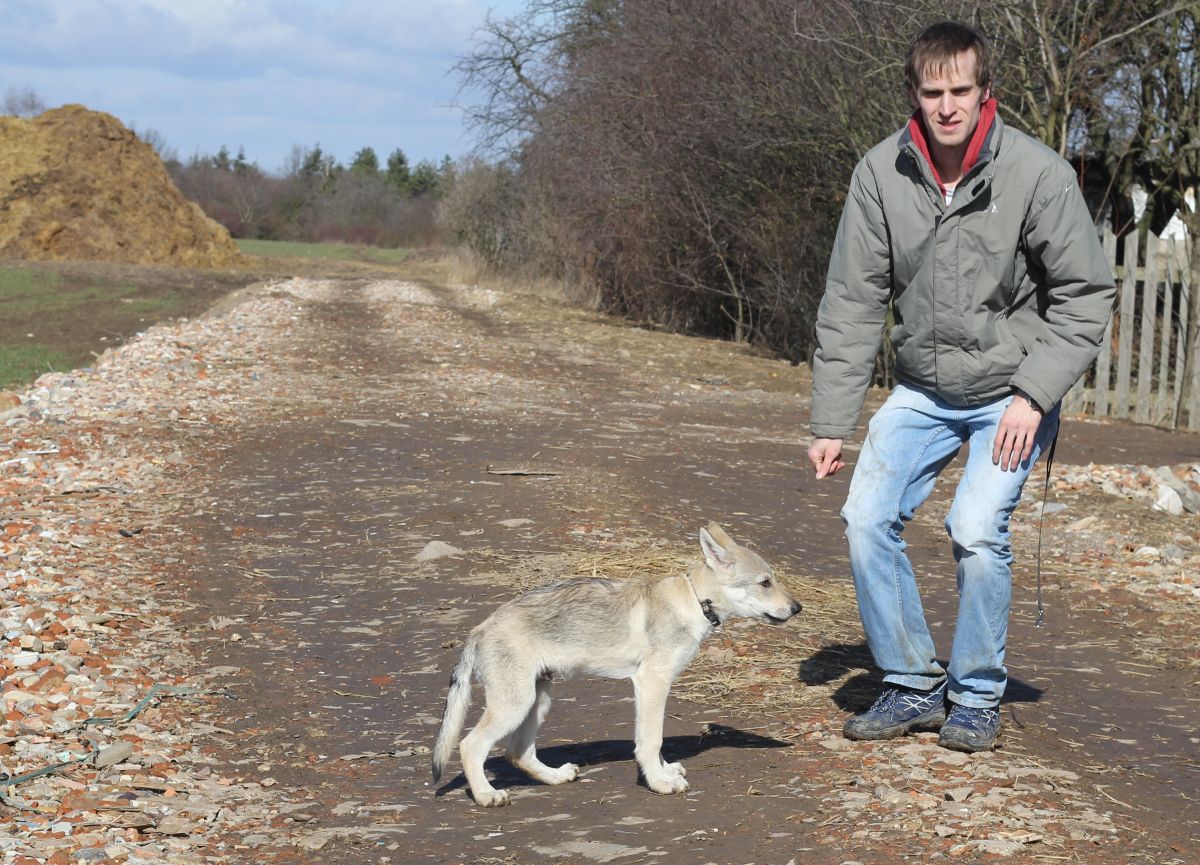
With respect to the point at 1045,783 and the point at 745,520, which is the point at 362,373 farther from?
the point at 1045,783

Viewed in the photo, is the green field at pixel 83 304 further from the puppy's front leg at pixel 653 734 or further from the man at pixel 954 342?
the man at pixel 954 342

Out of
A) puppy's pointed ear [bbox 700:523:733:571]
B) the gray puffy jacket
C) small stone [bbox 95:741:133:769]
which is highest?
the gray puffy jacket

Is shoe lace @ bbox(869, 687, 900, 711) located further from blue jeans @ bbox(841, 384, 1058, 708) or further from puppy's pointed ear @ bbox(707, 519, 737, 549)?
puppy's pointed ear @ bbox(707, 519, 737, 549)

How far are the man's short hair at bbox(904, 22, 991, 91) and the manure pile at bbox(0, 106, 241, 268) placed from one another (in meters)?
47.6

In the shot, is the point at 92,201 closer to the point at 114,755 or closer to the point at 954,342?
the point at 114,755

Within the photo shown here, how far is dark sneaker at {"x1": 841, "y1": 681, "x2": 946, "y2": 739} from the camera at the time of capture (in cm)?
498

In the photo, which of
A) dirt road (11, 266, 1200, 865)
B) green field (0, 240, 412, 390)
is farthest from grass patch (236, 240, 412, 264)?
dirt road (11, 266, 1200, 865)

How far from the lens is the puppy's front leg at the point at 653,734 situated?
4.64 meters

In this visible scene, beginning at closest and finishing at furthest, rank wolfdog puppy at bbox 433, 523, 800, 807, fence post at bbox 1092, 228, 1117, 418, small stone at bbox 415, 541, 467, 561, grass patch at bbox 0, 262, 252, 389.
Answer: wolfdog puppy at bbox 433, 523, 800, 807 → small stone at bbox 415, 541, 467, 561 → fence post at bbox 1092, 228, 1117, 418 → grass patch at bbox 0, 262, 252, 389

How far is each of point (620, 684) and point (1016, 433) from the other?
92.5 inches

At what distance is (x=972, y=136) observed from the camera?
464cm

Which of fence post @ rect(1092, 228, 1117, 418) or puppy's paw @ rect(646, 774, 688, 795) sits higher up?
fence post @ rect(1092, 228, 1117, 418)

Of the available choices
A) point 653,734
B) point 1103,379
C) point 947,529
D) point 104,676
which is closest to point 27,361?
point 1103,379

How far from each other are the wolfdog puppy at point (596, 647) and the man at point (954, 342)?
0.48 metres
